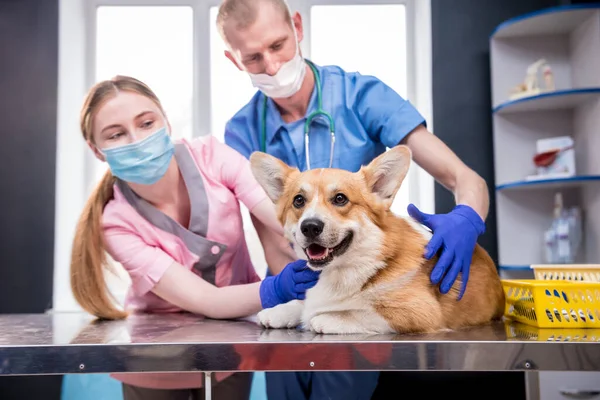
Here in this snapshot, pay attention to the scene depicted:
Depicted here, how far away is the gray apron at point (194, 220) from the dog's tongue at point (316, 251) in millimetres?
568

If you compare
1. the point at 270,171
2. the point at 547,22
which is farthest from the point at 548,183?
the point at 270,171

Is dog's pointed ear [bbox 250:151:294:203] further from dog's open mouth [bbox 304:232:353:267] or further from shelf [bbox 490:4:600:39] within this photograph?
shelf [bbox 490:4:600:39]

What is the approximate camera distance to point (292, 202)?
1.22 metres

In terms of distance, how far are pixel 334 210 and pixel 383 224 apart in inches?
→ 4.8

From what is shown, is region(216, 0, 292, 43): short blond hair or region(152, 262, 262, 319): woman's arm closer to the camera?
region(152, 262, 262, 319): woman's arm

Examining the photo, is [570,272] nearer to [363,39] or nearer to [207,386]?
[207,386]

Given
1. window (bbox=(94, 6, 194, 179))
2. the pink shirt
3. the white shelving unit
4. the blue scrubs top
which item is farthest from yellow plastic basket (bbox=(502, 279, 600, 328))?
window (bbox=(94, 6, 194, 179))

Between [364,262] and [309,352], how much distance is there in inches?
9.7

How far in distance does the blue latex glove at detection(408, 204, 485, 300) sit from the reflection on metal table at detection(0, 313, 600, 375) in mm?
122

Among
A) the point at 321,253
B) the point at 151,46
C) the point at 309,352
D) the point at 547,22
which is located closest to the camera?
the point at 309,352

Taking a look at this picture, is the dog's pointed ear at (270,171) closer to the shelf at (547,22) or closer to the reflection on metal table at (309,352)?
the reflection on metal table at (309,352)

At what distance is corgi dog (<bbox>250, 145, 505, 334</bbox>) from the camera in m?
1.10

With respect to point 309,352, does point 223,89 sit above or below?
above

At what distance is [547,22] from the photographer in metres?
2.72
